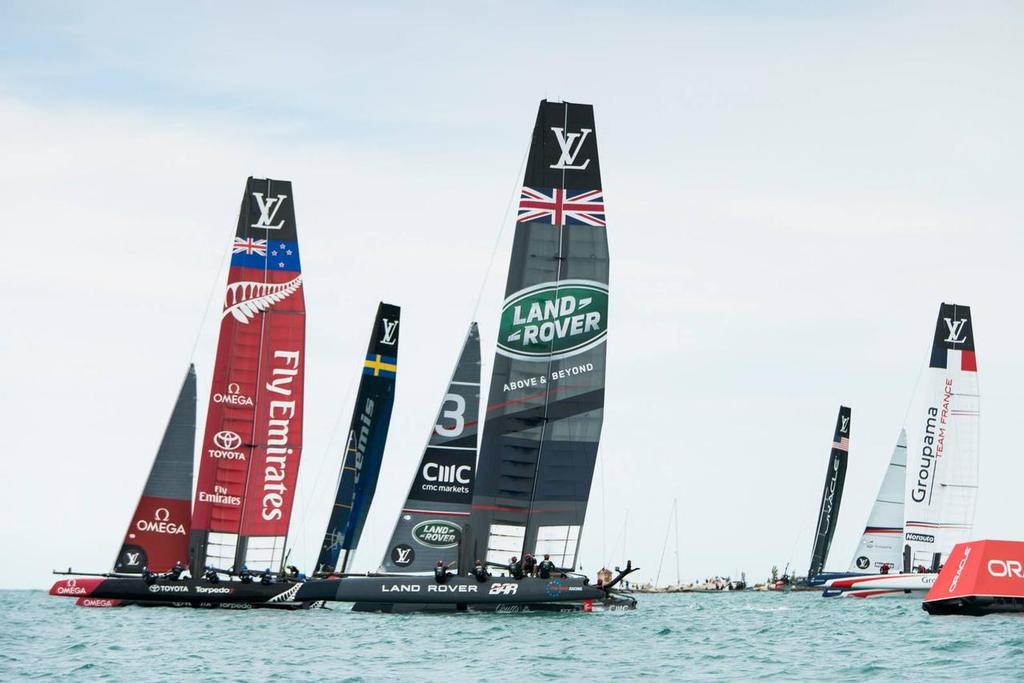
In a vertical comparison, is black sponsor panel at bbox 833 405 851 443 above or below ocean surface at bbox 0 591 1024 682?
above

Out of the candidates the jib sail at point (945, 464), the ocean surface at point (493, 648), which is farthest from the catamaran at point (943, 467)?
the ocean surface at point (493, 648)

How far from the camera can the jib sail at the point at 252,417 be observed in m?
44.0

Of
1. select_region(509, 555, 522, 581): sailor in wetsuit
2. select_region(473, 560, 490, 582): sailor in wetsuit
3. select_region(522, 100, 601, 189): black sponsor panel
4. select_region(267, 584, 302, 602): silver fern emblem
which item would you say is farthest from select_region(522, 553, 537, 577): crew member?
select_region(522, 100, 601, 189): black sponsor panel

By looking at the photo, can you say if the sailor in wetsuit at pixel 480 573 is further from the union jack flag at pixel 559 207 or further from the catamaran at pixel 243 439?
the union jack flag at pixel 559 207

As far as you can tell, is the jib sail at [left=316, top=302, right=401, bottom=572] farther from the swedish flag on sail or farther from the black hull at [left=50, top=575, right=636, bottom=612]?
the black hull at [left=50, top=575, right=636, bottom=612]

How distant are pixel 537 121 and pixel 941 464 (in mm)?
32366

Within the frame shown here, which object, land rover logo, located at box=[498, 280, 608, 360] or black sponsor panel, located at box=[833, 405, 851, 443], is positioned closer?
land rover logo, located at box=[498, 280, 608, 360]

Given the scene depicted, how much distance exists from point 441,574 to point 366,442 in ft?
42.1

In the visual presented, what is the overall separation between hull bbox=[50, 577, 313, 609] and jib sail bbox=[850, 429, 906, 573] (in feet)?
115

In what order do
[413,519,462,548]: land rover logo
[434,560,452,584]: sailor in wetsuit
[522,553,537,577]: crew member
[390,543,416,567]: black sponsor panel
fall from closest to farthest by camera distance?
[434,560,452,584]: sailor in wetsuit, [522,553,537,577]: crew member, [390,543,416,567]: black sponsor panel, [413,519,462,548]: land rover logo

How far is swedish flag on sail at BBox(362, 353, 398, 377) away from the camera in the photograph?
50.8 metres

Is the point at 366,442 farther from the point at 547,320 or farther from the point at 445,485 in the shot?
the point at 547,320

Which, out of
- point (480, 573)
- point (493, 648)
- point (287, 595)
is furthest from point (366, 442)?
point (493, 648)

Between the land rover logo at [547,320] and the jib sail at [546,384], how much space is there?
0.03m
